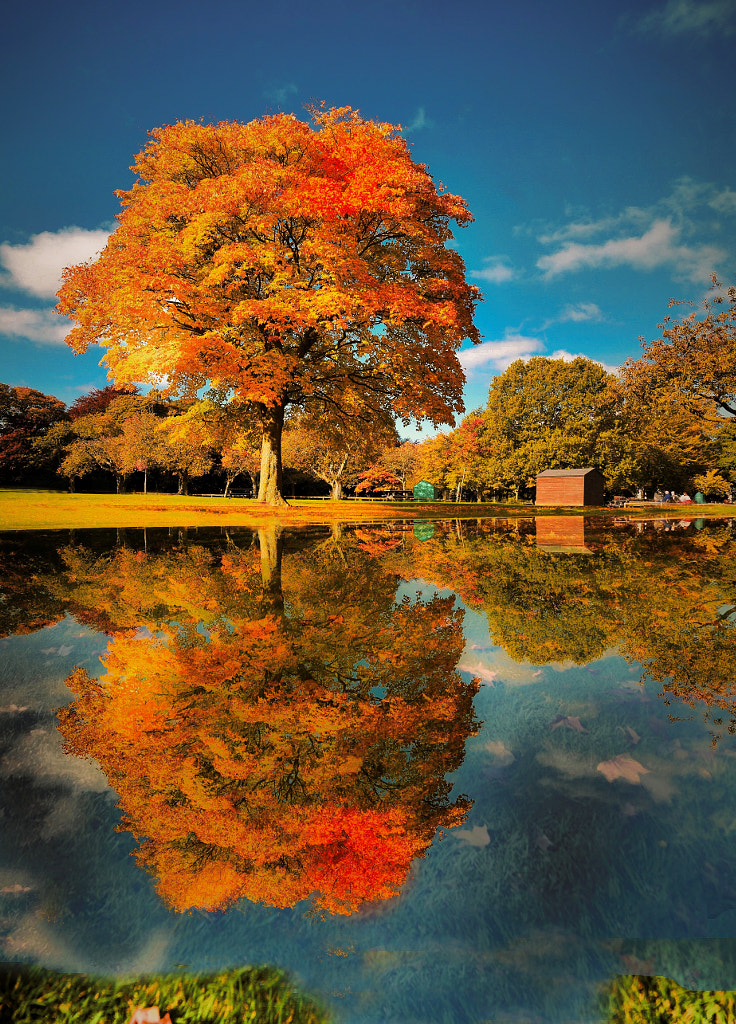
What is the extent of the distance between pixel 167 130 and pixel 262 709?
863 inches

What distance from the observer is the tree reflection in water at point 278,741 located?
151cm

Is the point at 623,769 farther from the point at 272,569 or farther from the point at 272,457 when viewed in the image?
the point at 272,457

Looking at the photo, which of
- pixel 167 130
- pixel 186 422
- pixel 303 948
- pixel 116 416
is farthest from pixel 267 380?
pixel 116 416

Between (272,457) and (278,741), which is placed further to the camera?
(272,457)

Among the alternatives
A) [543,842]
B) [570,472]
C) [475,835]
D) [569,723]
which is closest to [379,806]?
[475,835]

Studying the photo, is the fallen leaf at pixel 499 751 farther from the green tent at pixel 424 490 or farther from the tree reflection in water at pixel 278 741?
the green tent at pixel 424 490

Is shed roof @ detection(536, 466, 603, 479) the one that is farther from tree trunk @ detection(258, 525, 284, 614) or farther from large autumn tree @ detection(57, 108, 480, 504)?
tree trunk @ detection(258, 525, 284, 614)

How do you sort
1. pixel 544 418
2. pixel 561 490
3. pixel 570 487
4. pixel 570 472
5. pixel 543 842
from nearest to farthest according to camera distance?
pixel 543 842 < pixel 570 487 < pixel 570 472 < pixel 561 490 < pixel 544 418

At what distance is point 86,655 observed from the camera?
331 cm

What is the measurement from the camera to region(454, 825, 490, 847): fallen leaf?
5.18 ft

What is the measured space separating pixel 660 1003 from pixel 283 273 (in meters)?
17.1

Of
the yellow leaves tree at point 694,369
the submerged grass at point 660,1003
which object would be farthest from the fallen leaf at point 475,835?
the yellow leaves tree at point 694,369

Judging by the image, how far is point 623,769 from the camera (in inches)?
79.7

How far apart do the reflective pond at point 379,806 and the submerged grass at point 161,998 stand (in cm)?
3
